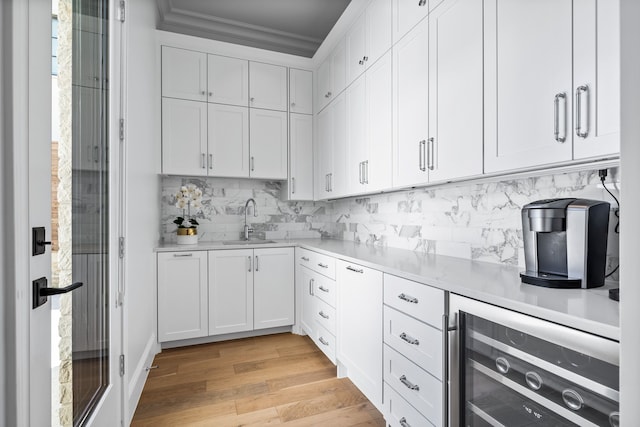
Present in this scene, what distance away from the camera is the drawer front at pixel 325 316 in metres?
2.43

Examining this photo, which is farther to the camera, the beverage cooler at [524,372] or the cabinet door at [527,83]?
the cabinet door at [527,83]

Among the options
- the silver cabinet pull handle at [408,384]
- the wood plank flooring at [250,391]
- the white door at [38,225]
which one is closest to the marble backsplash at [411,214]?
the silver cabinet pull handle at [408,384]

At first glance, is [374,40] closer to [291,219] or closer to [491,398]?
[291,219]

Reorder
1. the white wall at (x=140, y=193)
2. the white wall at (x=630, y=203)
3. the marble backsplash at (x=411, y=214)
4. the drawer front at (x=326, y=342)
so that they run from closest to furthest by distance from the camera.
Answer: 1. the white wall at (x=630, y=203)
2. the marble backsplash at (x=411, y=214)
3. the white wall at (x=140, y=193)
4. the drawer front at (x=326, y=342)

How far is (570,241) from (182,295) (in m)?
2.75

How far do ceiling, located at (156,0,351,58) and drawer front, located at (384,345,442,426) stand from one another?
3216mm

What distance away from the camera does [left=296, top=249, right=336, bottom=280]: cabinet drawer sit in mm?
2449

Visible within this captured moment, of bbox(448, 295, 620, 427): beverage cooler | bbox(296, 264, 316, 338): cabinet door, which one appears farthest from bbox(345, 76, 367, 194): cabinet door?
bbox(448, 295, 620, 427): beverage cooler

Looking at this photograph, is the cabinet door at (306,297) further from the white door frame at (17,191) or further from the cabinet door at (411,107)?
the white door frame at (17,191)

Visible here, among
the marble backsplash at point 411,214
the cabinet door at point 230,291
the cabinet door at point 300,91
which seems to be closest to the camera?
the marble backsplash at point 411,214

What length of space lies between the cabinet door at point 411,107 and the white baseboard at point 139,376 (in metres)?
2.04

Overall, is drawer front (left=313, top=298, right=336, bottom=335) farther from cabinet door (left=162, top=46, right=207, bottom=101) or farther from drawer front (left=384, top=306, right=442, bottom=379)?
cabinet door (left=162, top=46, right=207, bottom=101)

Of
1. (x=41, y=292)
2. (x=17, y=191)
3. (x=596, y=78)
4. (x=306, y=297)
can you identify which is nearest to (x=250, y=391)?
(x=306, y=297)

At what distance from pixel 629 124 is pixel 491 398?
3.41ft
